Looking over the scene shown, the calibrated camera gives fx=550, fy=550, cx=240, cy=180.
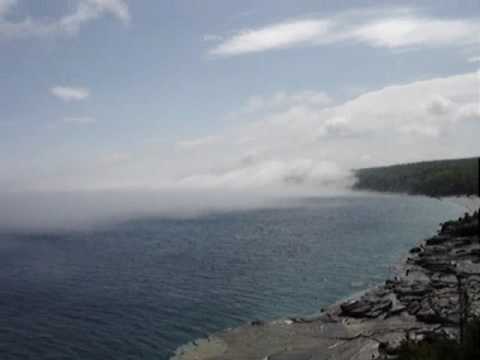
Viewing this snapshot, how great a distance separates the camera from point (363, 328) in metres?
48.6

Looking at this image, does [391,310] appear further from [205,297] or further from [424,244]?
[424,244]

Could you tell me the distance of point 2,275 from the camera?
79125mm

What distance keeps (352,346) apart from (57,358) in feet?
76.4

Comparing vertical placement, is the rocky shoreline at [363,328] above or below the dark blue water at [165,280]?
below

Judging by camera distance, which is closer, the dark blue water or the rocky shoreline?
the rocky shoreline

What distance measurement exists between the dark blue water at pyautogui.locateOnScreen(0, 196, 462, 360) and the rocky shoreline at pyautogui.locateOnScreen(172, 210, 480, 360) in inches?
140

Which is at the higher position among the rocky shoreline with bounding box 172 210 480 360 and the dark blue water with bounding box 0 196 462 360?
the dark blue water with bounding box 0 196 462 360

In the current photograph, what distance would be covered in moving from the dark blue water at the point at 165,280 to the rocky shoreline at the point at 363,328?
140 inches

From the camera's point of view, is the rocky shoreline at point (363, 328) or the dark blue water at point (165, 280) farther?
the dark blue water at point (165, 280)

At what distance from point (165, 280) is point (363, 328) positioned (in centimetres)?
3158

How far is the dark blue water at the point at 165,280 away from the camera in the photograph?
4888cm

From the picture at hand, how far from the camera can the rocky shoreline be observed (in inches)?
1658

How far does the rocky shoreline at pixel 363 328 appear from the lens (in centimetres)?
4212

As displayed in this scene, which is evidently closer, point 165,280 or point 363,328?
point 363,328
